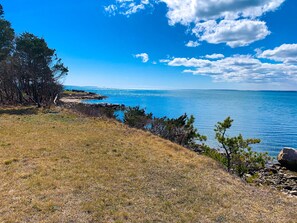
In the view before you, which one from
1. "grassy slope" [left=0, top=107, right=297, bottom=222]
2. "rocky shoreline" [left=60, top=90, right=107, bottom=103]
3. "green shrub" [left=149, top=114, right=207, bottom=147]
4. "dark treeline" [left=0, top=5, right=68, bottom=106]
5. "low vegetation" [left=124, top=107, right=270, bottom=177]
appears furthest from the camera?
"rocky shoreline" [left=60, top=90, right=107, bottom=103]

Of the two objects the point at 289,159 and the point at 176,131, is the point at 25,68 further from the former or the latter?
the point at 289,159

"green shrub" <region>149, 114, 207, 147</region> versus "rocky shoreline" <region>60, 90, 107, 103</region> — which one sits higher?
"green shrub" <region>149, 114, 207, 147</region>

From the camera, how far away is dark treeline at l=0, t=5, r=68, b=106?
24.5m

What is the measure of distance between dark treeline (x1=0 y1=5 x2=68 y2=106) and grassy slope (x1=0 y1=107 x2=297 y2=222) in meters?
16.5

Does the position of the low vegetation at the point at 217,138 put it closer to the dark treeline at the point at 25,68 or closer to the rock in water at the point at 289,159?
the rock in water at the point at 289,159

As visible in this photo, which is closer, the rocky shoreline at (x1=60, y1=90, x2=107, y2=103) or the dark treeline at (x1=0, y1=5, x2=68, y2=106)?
the dark treeline at (x1=0, y1=5, x2=68, y2=106)

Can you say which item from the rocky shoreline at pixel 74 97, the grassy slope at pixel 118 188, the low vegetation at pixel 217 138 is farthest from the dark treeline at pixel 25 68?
the rocky shoreline at pixel 74 97

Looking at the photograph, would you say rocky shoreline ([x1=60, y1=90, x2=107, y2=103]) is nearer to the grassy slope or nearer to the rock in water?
the rock in water

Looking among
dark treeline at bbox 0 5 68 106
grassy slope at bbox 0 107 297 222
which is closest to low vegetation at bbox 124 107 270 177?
grassy slope at bbox 0 107 297 222

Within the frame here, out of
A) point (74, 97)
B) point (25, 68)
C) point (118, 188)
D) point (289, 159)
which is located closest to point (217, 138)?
point (118, 188)

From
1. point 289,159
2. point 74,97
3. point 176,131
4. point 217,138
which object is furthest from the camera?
point 74,97

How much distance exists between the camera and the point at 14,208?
5.27m

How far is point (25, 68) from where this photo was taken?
25.3 metres

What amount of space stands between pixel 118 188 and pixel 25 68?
23413 millimetres
